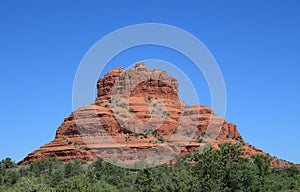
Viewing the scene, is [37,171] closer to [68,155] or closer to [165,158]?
[68,155]

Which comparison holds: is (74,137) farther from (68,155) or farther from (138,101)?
(138,101)

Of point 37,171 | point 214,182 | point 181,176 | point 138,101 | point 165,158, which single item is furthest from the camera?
point 138,101

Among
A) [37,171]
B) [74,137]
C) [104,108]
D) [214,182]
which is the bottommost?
[214,182]

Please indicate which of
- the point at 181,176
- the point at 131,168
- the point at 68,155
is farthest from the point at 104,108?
the point at 181,176

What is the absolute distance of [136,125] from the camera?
5689 inches

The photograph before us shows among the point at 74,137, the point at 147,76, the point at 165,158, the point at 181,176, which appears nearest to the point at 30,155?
the point at 74,137

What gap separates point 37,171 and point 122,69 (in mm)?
68683

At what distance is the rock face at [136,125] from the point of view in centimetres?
12988

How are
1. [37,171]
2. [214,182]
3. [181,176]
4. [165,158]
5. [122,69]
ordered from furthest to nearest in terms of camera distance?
[122,69], [165,158], [37,171], [181,176], [214,182]

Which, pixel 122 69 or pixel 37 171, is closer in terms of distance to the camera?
pixel 37 171

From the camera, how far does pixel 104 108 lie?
484 feet

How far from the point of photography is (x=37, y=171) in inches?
4242

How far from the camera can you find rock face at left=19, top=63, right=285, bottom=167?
12988 cm

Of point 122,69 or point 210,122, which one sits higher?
point 122,69
